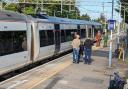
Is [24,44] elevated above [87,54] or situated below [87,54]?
above

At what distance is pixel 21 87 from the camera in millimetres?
15297

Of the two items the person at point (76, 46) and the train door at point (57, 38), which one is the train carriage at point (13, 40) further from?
the train door at point (57, 38)

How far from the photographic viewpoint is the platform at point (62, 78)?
51.9ft

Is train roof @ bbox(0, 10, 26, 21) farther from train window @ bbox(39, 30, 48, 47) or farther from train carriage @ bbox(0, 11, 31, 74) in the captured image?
train window @ bbox(39, 30, 48, 47)

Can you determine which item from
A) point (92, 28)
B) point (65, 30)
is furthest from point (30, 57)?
point (92, 28)

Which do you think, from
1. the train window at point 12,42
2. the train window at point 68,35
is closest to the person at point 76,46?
the train window at point 12,42

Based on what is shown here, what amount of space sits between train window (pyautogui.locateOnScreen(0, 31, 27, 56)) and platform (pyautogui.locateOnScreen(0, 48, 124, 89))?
3.80 ft

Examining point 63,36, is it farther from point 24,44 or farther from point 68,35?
point 24,44

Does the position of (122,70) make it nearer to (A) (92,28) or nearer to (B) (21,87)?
(B) (21,87)

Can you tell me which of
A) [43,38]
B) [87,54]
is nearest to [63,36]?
[87,54]

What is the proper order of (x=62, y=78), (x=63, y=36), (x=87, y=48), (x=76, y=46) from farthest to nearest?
(x=63, y=36)
(x=87, y=48)
(x=76, y=46)
(x=62, y=78)

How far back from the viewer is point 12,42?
18.2 m

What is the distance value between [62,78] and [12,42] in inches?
106

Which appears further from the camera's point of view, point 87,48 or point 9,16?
point 87,48
